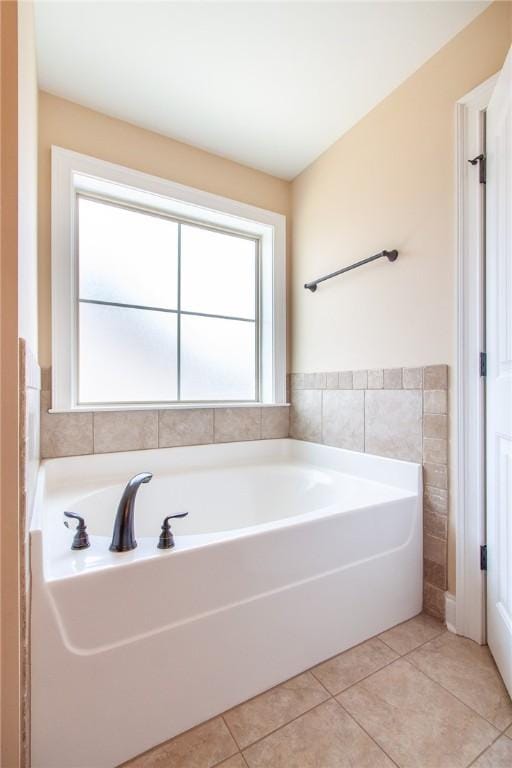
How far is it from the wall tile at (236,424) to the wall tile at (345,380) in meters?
0.60

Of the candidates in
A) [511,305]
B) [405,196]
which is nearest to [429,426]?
[511,305]

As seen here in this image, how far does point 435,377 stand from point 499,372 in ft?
0.97

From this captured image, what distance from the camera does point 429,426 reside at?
1.54 metres

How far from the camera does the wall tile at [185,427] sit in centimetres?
202

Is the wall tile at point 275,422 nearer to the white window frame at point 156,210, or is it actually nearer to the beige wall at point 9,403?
the white window frame at point 156,210

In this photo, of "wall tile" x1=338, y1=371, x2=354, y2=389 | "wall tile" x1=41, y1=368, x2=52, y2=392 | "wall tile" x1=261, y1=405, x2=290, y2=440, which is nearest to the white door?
"wall tile" x1=338, y1=371, x2=354, y2=389

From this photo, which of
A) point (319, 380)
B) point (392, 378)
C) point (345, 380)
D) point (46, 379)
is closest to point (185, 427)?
point (46, 379)

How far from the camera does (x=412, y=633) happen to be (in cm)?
143

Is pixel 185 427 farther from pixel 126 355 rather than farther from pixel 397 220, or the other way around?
pixel 397 220

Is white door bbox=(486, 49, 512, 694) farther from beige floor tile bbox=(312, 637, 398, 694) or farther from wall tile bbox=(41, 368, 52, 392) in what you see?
wall tile bbox=(41, 368, 52, 392)

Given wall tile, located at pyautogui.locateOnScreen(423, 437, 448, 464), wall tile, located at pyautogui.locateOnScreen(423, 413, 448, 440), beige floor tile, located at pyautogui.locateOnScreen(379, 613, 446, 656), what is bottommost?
beige floor tile, located at pyautogui.locateOnScreen(379, 613, 446, 656)

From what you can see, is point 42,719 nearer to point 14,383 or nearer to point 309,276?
point 14,383

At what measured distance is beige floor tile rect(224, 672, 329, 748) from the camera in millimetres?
1020

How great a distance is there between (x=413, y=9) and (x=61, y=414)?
2320 mm
